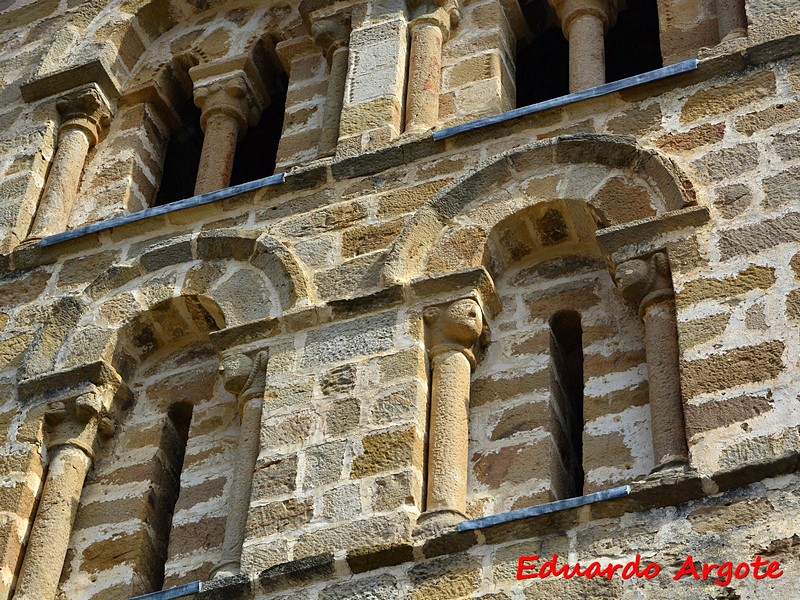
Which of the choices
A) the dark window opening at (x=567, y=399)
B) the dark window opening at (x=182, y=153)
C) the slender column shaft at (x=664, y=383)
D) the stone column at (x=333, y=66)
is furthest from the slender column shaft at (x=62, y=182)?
the slender column shaft at (x=664, y=383)

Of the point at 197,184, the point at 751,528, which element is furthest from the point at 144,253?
the point at 751,528

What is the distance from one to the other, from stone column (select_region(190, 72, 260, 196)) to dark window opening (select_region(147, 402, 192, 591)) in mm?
1940

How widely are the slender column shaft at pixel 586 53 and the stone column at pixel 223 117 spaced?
195 centimetres

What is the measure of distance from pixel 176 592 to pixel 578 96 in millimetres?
3211

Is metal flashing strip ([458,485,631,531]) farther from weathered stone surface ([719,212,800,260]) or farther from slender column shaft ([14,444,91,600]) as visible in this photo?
slender column shaft ([14,444,91,600])

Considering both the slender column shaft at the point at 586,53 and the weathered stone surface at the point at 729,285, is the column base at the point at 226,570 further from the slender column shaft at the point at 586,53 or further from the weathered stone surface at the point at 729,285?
the slender column shaft at the point at 586,53

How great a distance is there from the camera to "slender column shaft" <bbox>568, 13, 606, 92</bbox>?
10.9 m

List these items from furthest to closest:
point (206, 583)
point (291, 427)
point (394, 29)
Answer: point (394, 29)
point (291, 427)
point (206, 583)

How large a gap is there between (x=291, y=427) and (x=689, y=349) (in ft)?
5.72

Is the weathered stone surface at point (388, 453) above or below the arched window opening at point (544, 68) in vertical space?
below

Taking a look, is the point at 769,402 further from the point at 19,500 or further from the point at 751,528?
the point at 19,500

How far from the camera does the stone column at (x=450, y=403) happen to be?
28.1 feet

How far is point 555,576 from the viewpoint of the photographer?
7.97 m

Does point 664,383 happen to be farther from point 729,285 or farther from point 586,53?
point 586,53
